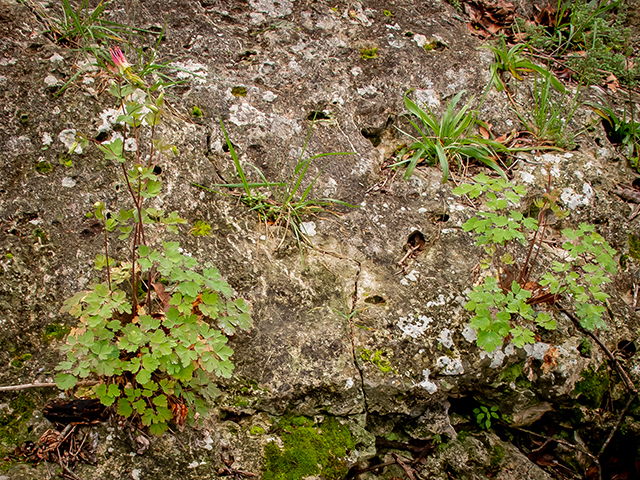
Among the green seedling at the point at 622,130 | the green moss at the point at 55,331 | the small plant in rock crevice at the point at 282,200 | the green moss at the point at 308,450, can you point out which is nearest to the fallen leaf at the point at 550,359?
the green moss at the point at 308,450

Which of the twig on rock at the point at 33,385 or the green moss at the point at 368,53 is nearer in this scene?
the twig on rock at the point at 33,385

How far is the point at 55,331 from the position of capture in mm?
1819

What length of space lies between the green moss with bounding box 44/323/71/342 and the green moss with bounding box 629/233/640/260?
10.9 feet

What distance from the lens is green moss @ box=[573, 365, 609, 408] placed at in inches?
88.4

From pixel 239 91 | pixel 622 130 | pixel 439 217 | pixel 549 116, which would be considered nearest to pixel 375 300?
pixel 439 217

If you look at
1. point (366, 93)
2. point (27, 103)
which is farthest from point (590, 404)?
point (27, 103)

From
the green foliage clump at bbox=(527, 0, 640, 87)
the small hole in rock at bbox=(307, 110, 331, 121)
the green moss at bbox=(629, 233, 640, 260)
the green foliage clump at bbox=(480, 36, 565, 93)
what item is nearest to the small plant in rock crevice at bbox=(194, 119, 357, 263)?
the small hole in rock at bbox=(307, 110, 331, 121)

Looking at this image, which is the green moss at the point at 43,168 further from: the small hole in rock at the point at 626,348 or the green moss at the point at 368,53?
the small hole in rock at the point at 626,348

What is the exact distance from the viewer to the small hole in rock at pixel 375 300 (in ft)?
7.43

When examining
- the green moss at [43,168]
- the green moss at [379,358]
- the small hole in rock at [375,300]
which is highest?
the green moss at [43,168]

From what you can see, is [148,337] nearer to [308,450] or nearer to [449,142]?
[308,450]

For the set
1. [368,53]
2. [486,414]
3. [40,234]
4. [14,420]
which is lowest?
[486,414]

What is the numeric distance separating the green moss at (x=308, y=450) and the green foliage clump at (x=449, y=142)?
177 cm

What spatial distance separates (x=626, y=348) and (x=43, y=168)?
3.38 meters
